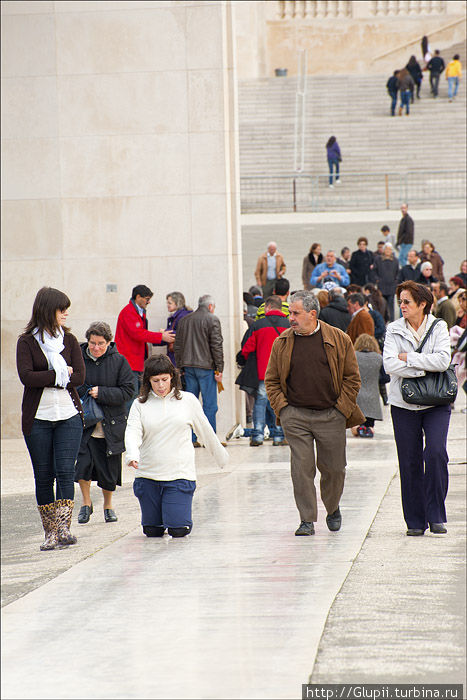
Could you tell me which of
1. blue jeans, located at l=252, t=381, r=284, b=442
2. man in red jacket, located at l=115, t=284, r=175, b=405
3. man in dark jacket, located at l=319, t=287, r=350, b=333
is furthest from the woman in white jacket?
blue jeans, located at l=252, t=381, r=284, b=442

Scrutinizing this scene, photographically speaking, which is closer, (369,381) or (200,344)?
(369,381)

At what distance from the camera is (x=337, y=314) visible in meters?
11.2

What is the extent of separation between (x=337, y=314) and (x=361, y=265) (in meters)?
9.82

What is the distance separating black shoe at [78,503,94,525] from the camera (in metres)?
7.98

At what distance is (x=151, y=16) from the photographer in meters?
12.7

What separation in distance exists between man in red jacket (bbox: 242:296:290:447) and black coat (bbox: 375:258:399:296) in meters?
8.02

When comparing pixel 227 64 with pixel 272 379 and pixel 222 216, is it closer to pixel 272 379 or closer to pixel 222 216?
pixel 222 216

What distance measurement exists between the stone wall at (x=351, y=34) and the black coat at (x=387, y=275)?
2996cm

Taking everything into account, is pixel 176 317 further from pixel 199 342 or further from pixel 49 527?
pixel 49 527

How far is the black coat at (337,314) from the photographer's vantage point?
11023mm

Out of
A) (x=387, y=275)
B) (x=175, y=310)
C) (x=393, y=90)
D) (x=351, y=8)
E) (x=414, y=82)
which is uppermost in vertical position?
(x=351, y=8)

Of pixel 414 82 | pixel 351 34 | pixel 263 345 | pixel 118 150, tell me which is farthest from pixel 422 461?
pixel 351 34

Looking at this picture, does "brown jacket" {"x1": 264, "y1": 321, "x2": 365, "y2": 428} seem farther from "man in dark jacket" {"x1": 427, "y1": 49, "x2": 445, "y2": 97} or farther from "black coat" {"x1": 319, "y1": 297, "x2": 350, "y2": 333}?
"man in dark jacket" {"x1": 427, "y1": 49, "x2": 445, "y2": 97}

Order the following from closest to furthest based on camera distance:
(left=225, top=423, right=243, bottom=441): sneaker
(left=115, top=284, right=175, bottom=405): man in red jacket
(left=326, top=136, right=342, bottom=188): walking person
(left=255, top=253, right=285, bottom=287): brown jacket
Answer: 1. (left=115, top=284, right=175, bottom=405): man in red jacket
2. (left=225, top=423, right=243, bottom=441): sneaker
3. (left=255, top=253, right=285, bottom=287): brown jacket
4. (left=326, top=136, right=342, bottom=188): walking person
